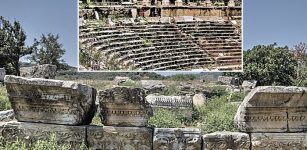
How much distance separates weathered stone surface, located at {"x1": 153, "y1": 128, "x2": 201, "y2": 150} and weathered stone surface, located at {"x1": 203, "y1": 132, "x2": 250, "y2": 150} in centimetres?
14

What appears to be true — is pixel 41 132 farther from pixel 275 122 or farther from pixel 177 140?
pixel 275 122

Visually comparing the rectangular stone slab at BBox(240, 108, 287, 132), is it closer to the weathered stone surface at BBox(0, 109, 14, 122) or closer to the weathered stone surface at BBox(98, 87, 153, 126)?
the weathered stone surface at BBox(98, 87, 153, 126)

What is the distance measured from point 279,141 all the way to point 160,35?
1366 centimetres

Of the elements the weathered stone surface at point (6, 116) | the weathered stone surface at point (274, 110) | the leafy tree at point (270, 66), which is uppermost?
the weathered stone surface at point (274, 110)

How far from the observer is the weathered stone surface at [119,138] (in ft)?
21.6

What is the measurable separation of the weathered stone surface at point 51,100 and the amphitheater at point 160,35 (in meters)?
12.1

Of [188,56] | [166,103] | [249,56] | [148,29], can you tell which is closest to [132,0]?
[148,29]

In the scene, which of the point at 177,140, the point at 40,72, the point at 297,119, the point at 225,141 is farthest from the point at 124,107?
the point at 40,72

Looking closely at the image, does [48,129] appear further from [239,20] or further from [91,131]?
[239,20]

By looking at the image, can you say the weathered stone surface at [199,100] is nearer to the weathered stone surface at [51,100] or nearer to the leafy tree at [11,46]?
the weathered stone surface at [51,100]

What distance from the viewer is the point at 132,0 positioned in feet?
62.1

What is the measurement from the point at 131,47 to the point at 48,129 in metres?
13.4

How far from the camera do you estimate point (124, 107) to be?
21.7 ft

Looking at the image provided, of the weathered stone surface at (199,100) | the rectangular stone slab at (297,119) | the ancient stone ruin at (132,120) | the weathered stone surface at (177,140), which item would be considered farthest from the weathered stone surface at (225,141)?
the weathered stone surface at (199,100)
